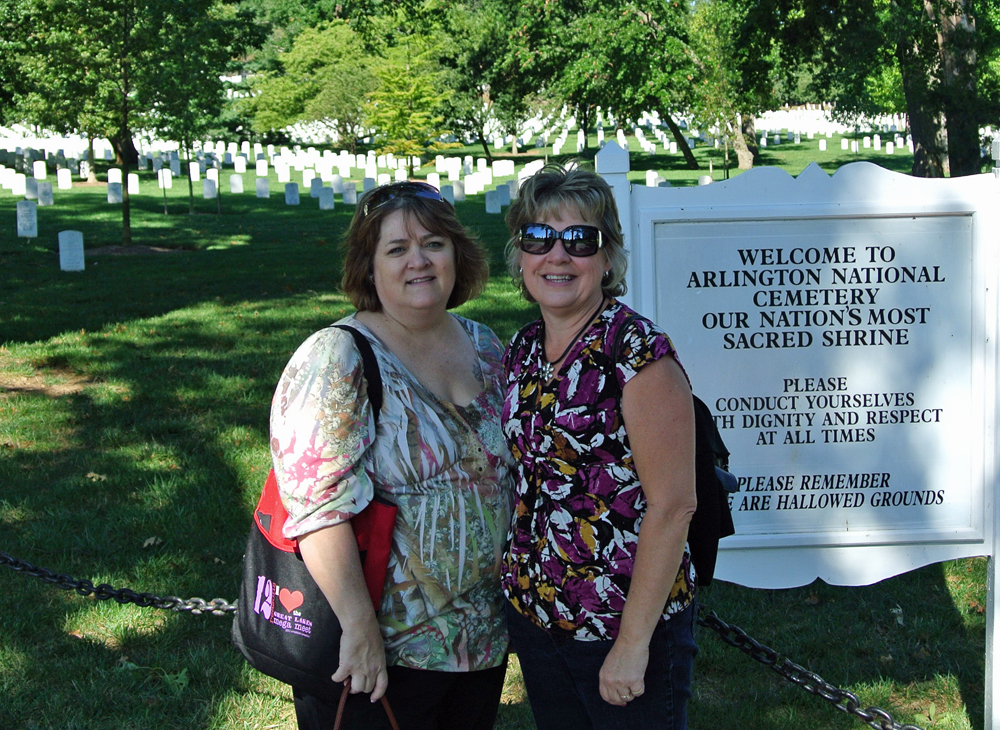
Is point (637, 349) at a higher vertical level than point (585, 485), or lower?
higher

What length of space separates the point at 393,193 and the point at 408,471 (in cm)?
76

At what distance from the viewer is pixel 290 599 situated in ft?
8.16

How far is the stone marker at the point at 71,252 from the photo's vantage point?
1366 centimetres

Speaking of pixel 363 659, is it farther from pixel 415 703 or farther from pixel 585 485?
pixel 585 485

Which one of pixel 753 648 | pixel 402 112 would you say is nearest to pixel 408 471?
pixel 753 648

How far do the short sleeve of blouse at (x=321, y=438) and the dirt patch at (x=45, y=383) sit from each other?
627cm

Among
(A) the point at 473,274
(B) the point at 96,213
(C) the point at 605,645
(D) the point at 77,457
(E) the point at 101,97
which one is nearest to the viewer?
(C) the point at 605,645

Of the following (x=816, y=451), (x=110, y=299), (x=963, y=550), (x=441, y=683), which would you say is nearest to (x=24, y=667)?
(x=441, y=683)

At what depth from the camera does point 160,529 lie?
5.57 metres

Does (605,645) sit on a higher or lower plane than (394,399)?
lower

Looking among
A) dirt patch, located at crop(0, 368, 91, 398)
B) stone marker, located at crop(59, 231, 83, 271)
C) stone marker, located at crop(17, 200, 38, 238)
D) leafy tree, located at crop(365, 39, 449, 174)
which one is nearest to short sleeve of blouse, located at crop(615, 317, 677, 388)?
dirt patch, located at crop(0, 368, 91, 398)

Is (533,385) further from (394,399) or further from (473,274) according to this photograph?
(473,274)

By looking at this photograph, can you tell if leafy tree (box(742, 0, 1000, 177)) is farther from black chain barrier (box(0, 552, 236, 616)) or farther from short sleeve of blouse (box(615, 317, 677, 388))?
short sleeve of blouse (box(615, 317, 677, 388))

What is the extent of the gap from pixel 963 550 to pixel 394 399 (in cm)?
245
